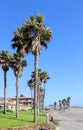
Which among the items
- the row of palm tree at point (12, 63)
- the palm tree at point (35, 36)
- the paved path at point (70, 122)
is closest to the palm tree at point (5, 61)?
the row of palm tree at point (12, 63)

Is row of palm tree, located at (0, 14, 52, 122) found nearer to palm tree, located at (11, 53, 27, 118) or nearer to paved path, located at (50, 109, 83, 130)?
palm tree, located at (11, 53, 27, 118)

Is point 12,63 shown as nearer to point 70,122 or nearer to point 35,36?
point 35,36

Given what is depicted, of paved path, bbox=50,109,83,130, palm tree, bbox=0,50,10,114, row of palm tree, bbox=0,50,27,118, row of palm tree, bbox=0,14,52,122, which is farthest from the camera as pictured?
palm tree, bbox=0,50,10,114

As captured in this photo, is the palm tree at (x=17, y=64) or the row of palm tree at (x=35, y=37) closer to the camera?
the row of palm tree at (x=35, y=37)

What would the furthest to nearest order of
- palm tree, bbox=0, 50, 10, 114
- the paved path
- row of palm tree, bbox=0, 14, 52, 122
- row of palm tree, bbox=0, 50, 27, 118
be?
palm tree, bbox=0, 50, 10, 114, row of palm tree, bbox=0, 50, 27, 118, the paved path, row of palm tree, bbox=0, 14, 52, 122

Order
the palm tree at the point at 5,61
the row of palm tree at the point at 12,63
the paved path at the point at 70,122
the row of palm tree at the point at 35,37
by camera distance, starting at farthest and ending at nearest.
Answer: the palm tree at the point at 5,61
the row of palm tree at the point at 12,63
the paved path at the point at 70,122
the row of palm tree at the point at 35,37

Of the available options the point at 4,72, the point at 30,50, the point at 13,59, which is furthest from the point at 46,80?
the point at 30,50

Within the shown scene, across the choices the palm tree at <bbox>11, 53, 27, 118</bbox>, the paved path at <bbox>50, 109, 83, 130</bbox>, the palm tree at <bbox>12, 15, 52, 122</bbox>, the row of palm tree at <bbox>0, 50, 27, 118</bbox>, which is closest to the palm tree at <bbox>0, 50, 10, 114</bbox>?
the row of palm tree at <bbox>0, 50, 27, 118</bbox>

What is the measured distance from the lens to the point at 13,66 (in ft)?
208

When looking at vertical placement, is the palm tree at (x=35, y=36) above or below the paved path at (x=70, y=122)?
above

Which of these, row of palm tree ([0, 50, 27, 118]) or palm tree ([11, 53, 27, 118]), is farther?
row of palm tree ([0, 50, 27, 118])

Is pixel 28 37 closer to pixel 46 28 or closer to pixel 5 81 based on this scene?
pixel 46 28

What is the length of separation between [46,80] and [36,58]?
56.2 meters

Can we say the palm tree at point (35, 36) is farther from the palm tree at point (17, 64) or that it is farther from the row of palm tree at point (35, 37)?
the palm tree at point (17, 64)
